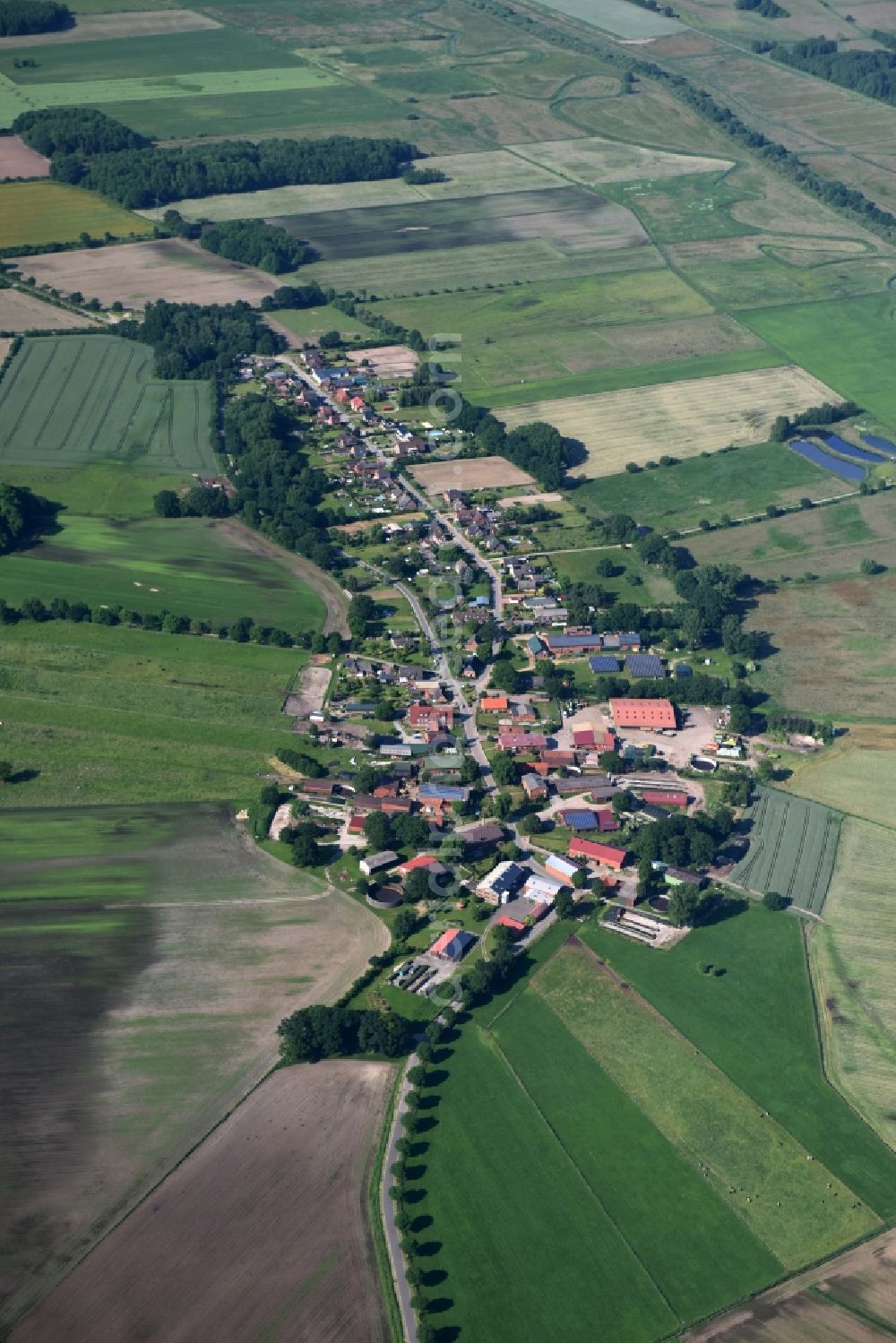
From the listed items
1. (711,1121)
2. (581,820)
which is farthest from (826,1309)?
(581,820)

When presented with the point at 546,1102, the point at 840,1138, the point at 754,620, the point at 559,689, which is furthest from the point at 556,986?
the point at 754,620

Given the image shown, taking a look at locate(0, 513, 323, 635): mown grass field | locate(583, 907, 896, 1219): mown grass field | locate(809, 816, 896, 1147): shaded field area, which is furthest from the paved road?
locate(0, 513, 323, 635): mown grass field

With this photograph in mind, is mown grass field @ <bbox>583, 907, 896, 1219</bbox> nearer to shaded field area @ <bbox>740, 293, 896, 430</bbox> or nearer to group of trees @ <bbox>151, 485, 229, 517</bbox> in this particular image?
group of trees @ <bbox>151, 485, 229, 517</bbox>

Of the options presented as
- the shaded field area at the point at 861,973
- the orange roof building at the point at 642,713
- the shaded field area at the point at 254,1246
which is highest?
the orange roof building at the point at 642,713

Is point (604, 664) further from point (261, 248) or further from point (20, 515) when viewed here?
point (261, 248)

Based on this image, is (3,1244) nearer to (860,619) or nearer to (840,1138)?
(840,1138)

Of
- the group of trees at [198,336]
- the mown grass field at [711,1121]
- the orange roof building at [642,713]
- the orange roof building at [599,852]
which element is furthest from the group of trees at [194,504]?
the mown grass field at [711,1121]

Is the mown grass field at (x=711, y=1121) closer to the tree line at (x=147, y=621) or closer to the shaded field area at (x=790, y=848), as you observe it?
the shaded field area at (x=790, y=848)
